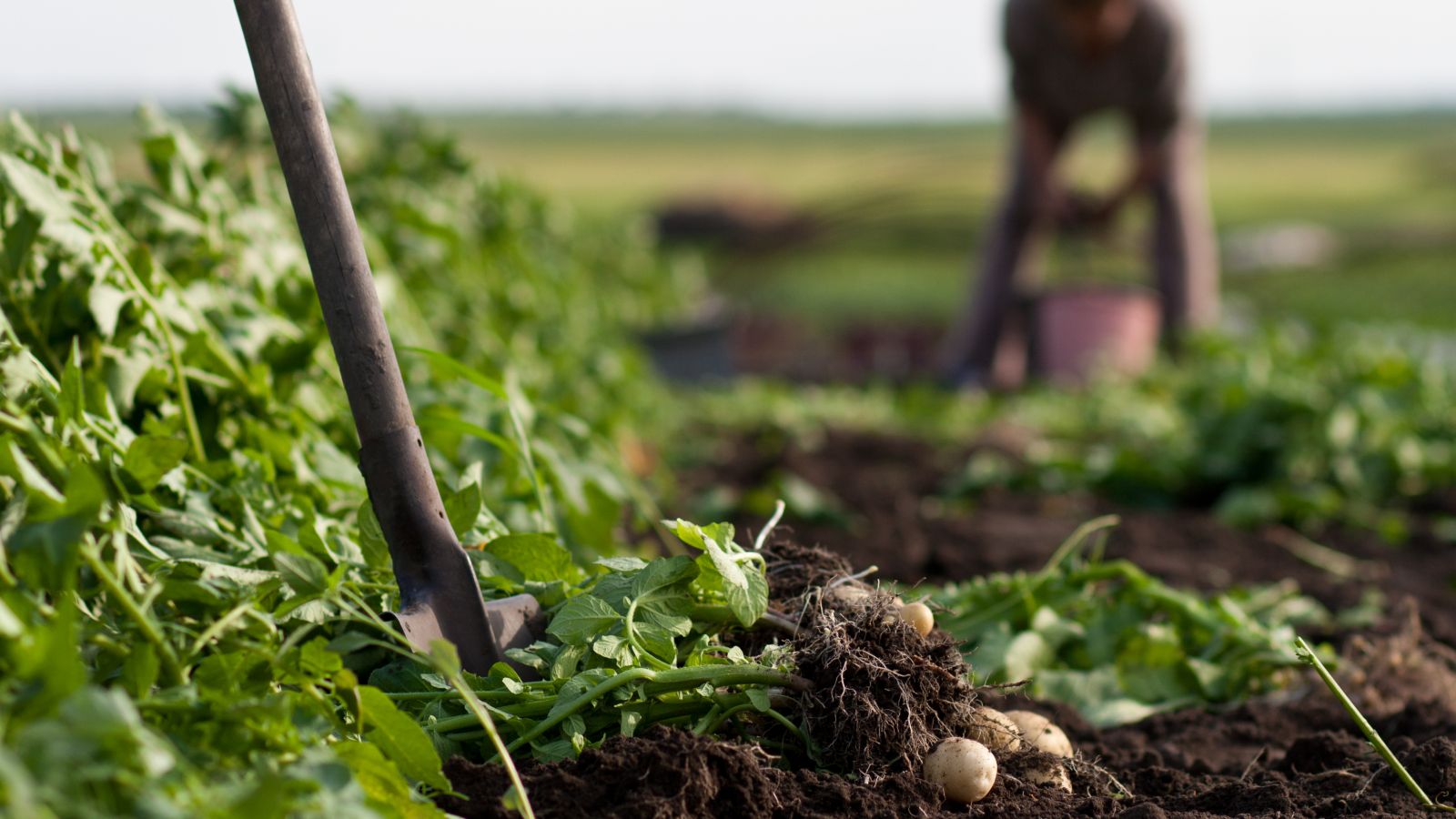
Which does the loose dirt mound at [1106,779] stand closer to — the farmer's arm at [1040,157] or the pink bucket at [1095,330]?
the pink bucket at [1095,330]

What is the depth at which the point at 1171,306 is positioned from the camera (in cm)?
818

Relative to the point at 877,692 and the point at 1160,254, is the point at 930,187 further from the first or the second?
the point at 877,692

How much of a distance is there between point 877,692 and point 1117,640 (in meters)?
0.92

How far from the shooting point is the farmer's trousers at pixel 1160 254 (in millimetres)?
7934

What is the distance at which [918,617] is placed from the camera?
1.74 m

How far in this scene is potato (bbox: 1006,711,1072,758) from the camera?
178cm

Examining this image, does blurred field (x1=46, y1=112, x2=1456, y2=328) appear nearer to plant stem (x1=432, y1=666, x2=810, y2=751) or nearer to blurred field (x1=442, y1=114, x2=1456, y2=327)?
blurred field (x1=442, y1=114, x2=1456, y2=327)

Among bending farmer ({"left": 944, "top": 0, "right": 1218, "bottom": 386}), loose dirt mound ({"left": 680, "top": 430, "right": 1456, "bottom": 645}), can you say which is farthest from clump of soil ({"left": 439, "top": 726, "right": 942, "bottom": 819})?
bending farmer ({"left": 944, "top": 0, "right": 1218, "bottom": 386})

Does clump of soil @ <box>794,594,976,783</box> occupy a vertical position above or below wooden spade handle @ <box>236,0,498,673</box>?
below

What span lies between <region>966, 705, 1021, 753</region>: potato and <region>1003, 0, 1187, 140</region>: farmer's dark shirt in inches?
239

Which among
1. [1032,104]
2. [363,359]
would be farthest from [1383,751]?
[1032,104]

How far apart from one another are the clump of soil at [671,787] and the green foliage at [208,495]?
0.13 meters

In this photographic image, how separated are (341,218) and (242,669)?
627 millimetres

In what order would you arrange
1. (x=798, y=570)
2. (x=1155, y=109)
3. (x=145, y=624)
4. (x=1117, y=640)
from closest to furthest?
(x=145, y=624)
(x=798, y=570)
(x=1117, y=640)
(x=1155, y=109)
